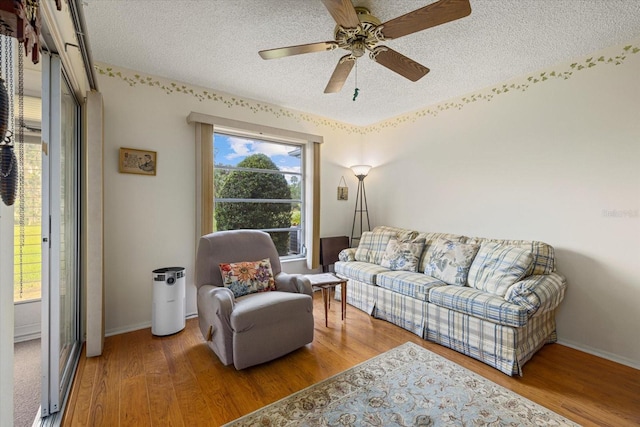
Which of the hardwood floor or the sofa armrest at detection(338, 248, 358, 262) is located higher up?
the sofa armrest at detection(338, 248, 358, 262)

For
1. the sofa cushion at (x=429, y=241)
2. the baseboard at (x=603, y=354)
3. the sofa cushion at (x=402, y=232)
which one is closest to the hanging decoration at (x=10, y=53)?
the sofa cushion at (x=429, y=241)

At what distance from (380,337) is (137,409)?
198 centimetres

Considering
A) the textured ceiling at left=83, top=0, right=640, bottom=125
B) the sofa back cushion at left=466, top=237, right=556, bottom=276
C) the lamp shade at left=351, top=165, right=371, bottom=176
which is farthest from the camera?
the lamp shade at left=351, top=165, right=371, bottom=176

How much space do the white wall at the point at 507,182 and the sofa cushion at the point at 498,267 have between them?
0.44 m

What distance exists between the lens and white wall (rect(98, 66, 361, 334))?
2771 mm

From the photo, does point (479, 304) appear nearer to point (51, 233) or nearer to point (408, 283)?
point (408, 283)

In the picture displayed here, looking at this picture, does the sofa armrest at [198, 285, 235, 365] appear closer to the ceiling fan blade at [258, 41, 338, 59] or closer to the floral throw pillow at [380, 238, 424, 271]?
the ceiling fan blade at [258, 41, 338, 59]

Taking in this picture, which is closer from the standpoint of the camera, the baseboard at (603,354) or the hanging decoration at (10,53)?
the hanging decoration at (10,53)

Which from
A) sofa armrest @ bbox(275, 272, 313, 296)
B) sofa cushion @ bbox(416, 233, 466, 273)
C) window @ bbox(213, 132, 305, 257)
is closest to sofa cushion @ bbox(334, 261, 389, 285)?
sofa cushion @ bbox(416, 233, 466, 273)

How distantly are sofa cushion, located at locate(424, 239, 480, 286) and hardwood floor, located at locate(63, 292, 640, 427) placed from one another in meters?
0.68

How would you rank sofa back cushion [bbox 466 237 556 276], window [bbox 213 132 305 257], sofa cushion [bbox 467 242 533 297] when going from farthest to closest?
window [bbox 213 132 305 257]
sofa back cushion [bbox 466 237 556 276]
sofa cushion [bbox 467 242 533 297]

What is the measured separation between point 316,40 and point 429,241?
2.52m

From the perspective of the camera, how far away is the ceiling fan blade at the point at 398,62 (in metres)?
1.98

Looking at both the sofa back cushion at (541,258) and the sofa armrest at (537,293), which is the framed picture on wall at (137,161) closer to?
the sofa armrest at (537,293)
